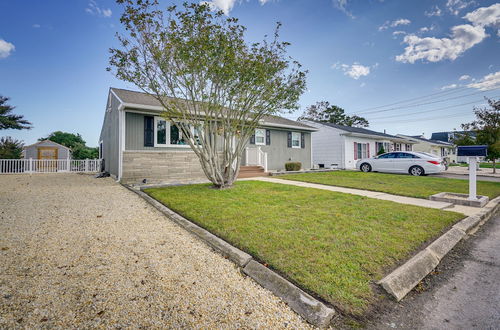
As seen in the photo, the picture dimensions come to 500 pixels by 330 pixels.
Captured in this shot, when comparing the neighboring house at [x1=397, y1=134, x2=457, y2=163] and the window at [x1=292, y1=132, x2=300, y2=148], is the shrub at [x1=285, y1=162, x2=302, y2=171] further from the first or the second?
the neighboring house at [x1=397, y1=134, x2=457, y2=163]

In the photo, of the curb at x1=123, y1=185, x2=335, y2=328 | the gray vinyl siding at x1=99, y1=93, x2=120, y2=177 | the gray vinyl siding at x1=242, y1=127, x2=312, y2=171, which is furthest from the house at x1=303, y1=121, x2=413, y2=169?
the curb at x1=123, y1=185, x2=335, y2=328

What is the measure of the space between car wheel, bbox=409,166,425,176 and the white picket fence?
71.9 feet

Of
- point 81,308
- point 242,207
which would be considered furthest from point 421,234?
point 81,308

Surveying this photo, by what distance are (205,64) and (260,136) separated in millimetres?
8064

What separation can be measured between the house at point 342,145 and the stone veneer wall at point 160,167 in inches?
461

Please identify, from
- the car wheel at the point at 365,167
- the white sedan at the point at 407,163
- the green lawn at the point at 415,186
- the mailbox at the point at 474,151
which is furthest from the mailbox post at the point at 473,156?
the car wheel at the point at 365,167

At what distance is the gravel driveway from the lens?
1564 mm

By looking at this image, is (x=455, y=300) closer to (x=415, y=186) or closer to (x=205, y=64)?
(x=205, y=64)

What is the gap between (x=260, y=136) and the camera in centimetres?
1362

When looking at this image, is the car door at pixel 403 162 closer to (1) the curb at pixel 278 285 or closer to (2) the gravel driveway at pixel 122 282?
(1) the curb at pixel 278 285

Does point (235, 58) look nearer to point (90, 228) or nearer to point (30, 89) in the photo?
point (90, 228)

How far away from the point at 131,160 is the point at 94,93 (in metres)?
9.16

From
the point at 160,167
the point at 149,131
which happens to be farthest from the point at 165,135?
the point at 160,167

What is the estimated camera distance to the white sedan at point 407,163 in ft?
39.1
